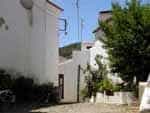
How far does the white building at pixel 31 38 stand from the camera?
72.9ft

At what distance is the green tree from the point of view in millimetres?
20841

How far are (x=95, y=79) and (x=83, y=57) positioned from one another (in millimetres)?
7308

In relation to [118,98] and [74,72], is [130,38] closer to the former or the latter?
[118,98]

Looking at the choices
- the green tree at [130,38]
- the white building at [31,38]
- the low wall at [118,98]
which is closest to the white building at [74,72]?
the white building at [31,38]

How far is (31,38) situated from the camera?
25.0 meters

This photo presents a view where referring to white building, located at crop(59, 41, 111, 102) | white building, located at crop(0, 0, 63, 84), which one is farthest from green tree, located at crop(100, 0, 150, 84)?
white building, located at crop(59, 41, 111, 102)

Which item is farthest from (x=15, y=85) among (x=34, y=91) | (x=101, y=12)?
(x=101, y=12)

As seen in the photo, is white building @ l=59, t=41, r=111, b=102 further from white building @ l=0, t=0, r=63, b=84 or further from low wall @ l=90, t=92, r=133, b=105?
low wall @ l=90, t=92, r=133, b=105

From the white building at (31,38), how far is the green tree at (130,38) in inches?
158

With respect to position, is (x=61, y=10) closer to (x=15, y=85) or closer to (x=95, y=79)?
(x=95, y=79)

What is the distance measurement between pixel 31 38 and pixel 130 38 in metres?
6.01

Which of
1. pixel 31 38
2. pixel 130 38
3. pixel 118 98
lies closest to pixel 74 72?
pixel 31 38

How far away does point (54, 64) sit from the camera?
29.9 m

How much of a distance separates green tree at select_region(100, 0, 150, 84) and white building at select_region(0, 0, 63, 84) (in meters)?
4.02
